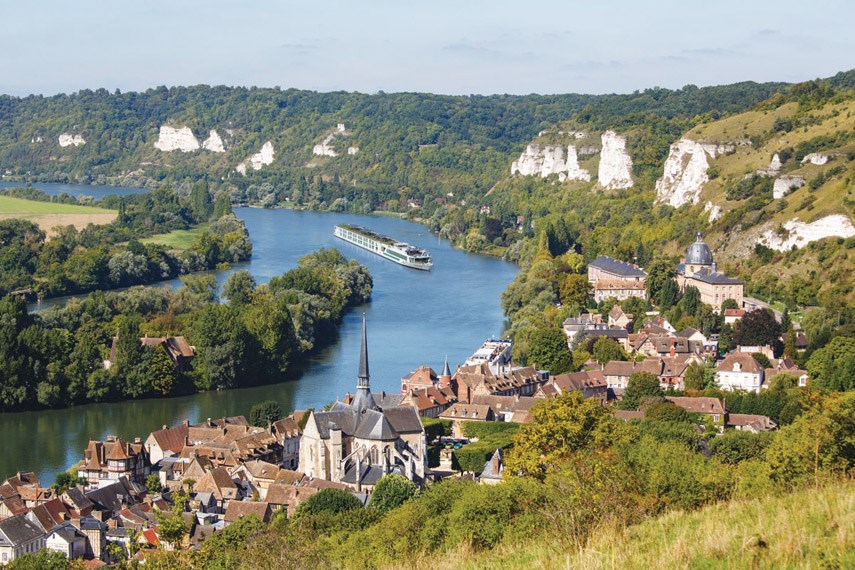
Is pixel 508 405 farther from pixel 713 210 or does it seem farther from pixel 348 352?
pixel 713 210

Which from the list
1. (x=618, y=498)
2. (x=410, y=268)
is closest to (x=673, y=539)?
(x=618, y=498)

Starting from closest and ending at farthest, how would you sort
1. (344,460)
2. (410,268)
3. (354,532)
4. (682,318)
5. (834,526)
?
(834,526) < (354,532) < (344,460) < (682,318) < (410,268)

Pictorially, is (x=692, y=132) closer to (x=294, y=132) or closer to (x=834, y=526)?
(x=834, y=526)

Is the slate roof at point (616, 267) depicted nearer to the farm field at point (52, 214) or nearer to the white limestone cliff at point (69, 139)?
the farm field at point (52, 214)

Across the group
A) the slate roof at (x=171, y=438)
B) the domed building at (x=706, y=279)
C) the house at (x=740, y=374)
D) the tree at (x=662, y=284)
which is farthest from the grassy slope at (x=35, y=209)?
the house at (x=740, y=374)

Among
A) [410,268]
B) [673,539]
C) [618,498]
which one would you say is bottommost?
[410,268]
